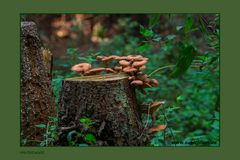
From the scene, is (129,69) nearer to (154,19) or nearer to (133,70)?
(133,70)

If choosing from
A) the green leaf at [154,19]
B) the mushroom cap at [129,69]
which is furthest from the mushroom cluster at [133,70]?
the green leaf at [154,19]

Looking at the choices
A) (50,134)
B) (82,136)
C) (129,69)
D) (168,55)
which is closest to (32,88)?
(50,134)

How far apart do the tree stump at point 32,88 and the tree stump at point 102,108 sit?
40 centimetres

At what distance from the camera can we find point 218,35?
434 centimetres

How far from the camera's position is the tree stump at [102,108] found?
4164 millimetres

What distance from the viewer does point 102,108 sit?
4.17 metres

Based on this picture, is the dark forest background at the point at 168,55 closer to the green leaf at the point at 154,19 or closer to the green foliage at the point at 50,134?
the green leaf at the point at 154,19

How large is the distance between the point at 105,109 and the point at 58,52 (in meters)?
5.02

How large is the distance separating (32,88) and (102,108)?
81cm

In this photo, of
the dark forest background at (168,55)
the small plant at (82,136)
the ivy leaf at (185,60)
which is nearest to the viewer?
the ivy leaf at (185,60)

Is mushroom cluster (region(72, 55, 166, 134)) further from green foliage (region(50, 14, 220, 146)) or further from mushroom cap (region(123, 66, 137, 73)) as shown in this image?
green foliage (region(50, 14, 220, 146))

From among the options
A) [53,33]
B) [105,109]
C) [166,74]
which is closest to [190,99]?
[166,74]

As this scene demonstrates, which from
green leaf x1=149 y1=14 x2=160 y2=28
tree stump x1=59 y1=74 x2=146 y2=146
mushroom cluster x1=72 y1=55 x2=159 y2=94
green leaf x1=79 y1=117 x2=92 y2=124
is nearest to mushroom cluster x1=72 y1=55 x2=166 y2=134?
mushroom cluster x1=72 y1=55 x2=159 y2=94

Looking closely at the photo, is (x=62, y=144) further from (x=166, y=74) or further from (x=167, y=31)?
(x=167, y=31)
